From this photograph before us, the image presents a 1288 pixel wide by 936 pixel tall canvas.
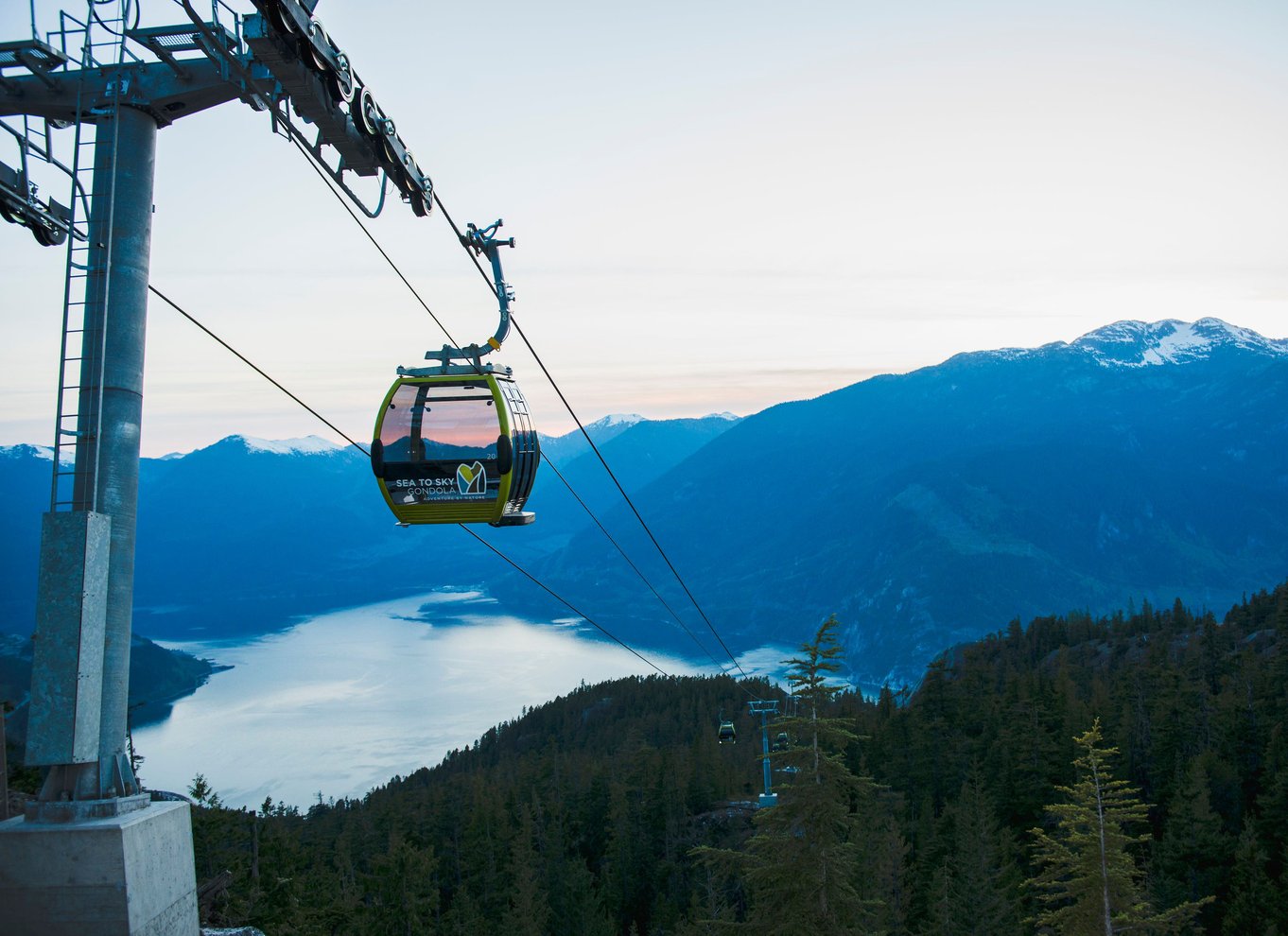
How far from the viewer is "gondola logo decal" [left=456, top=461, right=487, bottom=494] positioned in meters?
12.4

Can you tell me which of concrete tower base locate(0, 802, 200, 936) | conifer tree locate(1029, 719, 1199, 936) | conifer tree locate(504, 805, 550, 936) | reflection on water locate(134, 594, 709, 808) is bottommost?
reflection on water locate(134, 594, 709, 808)

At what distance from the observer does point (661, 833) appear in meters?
56.7

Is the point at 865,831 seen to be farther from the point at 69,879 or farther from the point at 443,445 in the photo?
the point at 69,879

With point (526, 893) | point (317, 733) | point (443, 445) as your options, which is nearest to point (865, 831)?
point (526, 893)

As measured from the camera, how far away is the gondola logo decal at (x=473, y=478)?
12.4 metres

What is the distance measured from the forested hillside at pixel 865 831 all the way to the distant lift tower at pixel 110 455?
12448 mm

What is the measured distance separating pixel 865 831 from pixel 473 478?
3235 cm

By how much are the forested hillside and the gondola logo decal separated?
8271mm

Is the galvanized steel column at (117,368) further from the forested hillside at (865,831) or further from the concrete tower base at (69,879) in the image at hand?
the forested hillside at (865,831)

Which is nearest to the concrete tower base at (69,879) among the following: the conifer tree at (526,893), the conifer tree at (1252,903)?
the conifer tree at (526,893)

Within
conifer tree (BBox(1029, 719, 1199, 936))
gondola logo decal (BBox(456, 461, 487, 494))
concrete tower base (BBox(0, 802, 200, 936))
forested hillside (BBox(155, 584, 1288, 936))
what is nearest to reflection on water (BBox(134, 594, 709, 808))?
forested hillside (BBox(155, 584, 1288, 936))

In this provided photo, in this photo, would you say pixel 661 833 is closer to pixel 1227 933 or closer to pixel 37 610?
pixel 1227 933

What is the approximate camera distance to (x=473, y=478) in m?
12.4

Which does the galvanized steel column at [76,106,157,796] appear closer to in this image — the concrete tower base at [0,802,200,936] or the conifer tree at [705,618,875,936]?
the concrete tower base at [0,802,200,936]
